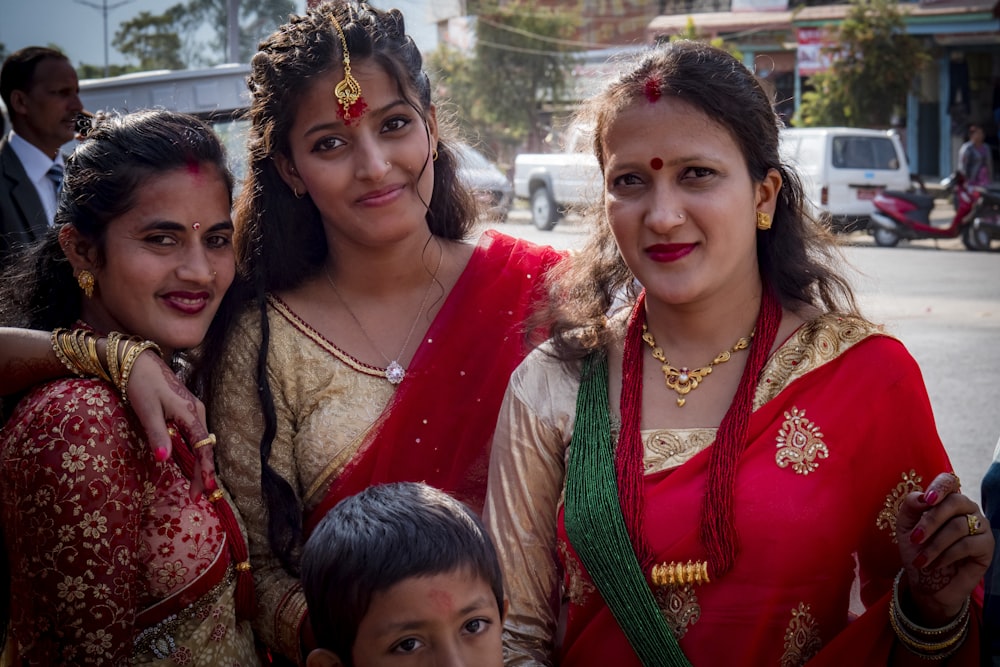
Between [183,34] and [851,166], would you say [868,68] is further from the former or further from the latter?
[183,34]

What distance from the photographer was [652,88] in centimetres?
204

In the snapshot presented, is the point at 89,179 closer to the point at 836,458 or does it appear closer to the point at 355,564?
the point at 355,564

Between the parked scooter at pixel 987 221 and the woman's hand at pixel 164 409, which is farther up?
the woman's hand at pixel 164 409

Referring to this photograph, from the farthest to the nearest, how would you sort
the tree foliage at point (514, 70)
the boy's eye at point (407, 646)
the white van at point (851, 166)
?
the tree foliage at point (514, 70)
the white van at point (851, 166)
the boy's eye at point (407, 646)

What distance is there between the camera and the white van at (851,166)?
55.0 ft

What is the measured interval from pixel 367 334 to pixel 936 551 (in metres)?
1.39

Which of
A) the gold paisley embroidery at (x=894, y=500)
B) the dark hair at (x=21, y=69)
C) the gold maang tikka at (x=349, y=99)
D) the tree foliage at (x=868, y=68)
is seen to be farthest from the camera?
the tree foliage at (x=868, y=68)

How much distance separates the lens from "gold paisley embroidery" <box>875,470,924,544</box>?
1.93m

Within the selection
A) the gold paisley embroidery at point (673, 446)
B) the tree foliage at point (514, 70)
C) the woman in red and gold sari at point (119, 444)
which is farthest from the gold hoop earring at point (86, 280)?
the tree foliage at point (514, 70)

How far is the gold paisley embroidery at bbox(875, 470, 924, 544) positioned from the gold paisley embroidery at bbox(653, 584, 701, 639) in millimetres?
348

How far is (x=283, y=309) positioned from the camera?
8.63 feet

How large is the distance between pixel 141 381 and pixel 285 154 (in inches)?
30.7

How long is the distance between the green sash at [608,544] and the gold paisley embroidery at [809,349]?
0.30 metres

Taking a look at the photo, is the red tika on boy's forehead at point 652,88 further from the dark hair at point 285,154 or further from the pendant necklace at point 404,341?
the pendant necklace at point 404,341
